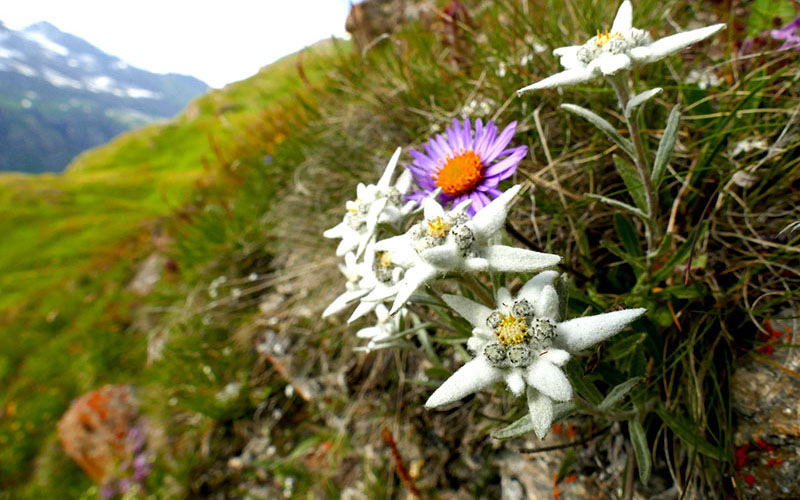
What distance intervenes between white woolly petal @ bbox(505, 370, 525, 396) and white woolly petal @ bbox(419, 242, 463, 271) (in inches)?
10.1

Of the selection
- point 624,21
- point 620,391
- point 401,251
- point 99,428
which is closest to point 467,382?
point 401,251

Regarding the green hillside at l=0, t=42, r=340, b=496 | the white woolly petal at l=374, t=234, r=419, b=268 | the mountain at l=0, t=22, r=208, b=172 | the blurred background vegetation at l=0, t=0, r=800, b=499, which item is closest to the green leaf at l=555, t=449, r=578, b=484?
the blurred background vegetation at l=0, t=0, r=800, b=499

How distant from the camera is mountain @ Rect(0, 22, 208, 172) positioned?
95625mm

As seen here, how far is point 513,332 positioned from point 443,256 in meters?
0.22

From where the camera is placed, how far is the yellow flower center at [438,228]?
0.91m

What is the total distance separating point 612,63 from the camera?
0.94m

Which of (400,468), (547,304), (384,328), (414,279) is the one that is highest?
(414,279)

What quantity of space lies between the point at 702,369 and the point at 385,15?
21.7 feet

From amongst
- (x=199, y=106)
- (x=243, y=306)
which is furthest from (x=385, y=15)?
(x=199, y=106)

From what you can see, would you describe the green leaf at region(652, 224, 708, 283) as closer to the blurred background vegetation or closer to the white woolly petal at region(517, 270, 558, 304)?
the blurred background vegetation

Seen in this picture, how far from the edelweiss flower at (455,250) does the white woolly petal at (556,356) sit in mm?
170

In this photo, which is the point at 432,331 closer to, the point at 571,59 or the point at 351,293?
the point at 351,293

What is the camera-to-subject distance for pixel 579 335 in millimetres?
809

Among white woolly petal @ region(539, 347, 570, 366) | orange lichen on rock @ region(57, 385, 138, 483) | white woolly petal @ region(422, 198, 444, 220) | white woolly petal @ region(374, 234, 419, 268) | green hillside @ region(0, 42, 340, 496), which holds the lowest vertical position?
orange lichen on rock @ region(57, 385, 138, 483)
